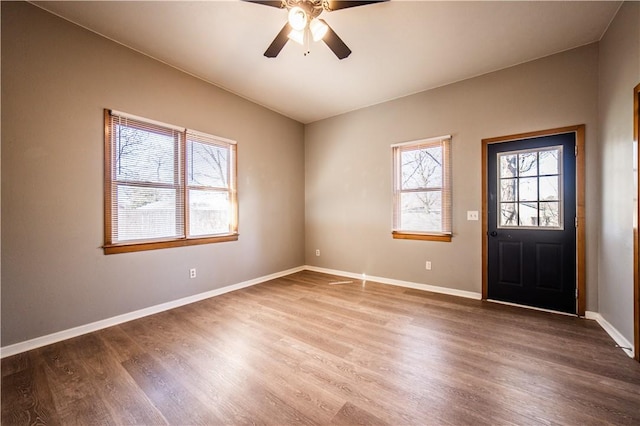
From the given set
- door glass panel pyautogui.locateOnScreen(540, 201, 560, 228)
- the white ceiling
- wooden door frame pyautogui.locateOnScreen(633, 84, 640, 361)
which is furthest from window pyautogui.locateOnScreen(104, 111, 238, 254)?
wooden door frame pyautogui.locateOnScreen(633, 84, 640, 361)

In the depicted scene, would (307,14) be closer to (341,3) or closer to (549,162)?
(341,3)

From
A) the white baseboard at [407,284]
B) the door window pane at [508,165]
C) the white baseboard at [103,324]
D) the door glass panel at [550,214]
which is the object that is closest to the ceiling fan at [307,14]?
the door window pane at [508,165]

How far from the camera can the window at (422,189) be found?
3.70m

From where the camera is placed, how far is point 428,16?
238 centimetres

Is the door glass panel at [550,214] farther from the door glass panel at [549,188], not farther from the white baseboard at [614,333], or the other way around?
the white baseboard at [614,333]

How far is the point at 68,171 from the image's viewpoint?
7.99 feet

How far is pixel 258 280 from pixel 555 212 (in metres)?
4.24

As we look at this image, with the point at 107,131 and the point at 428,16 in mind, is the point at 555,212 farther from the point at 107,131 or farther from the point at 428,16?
the point at 107,131

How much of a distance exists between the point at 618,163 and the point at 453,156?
1586mm

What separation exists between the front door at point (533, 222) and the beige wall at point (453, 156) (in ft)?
0.50

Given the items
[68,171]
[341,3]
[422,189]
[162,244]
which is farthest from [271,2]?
[422,189]

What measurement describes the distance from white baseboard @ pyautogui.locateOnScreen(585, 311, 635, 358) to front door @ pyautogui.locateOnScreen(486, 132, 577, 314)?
156mm

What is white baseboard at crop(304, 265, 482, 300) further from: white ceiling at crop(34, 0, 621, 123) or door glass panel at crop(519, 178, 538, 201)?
white ceiling at crop(34, 0, 621, 123)

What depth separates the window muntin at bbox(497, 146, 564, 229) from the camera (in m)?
2.98
